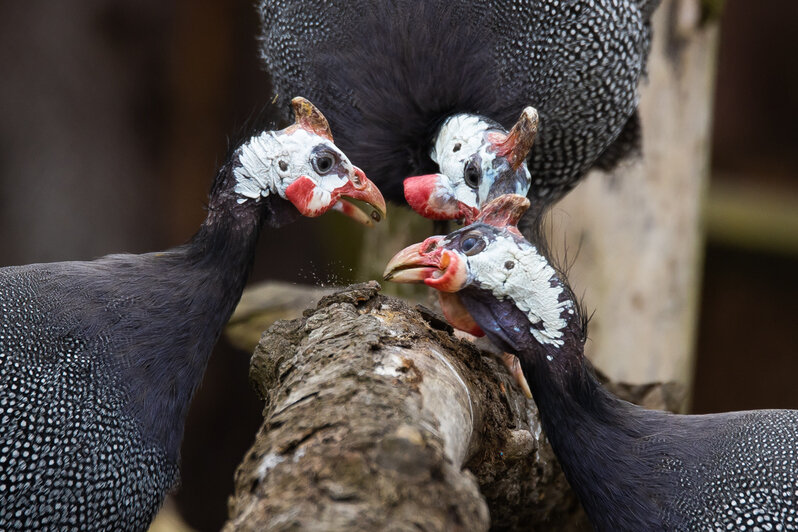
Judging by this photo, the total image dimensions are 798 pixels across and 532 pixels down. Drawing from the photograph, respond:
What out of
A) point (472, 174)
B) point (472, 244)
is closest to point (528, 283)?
point (472, 244)

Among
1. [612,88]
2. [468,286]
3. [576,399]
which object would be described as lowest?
[576,399]

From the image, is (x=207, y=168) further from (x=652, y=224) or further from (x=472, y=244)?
(x=472, y=244)

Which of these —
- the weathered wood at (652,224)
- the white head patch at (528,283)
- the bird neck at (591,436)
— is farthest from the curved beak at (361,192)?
the weathered wood at (652,224)

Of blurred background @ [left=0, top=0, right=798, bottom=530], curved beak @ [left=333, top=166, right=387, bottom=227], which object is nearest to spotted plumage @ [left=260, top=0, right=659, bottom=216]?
curved beak @ [left=333, top=166, right=387, bottom=227]

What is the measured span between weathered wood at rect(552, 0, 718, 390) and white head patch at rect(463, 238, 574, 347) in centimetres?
165

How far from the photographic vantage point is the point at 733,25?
5.92 m

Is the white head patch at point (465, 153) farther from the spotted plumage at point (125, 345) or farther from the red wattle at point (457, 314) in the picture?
the red wattle at point (457, 314)

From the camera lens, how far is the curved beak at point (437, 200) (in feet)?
9.84

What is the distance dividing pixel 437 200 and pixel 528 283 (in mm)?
734

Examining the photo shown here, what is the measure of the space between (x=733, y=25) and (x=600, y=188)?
2.48m

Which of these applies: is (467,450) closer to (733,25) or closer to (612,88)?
(612,88)

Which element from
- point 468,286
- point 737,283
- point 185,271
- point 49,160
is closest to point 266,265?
point 49,160

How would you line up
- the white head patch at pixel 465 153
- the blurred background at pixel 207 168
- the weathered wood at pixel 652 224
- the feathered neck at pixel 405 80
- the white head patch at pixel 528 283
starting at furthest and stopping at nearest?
the blurred background at pixel 207 168 → the weathered wood at pixel 652 224 → the feathered neck at pixel 405 80 → the white head patch at pixel 465 153 → the white head patch at pixel 528 283

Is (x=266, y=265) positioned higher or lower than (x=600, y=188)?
lower
